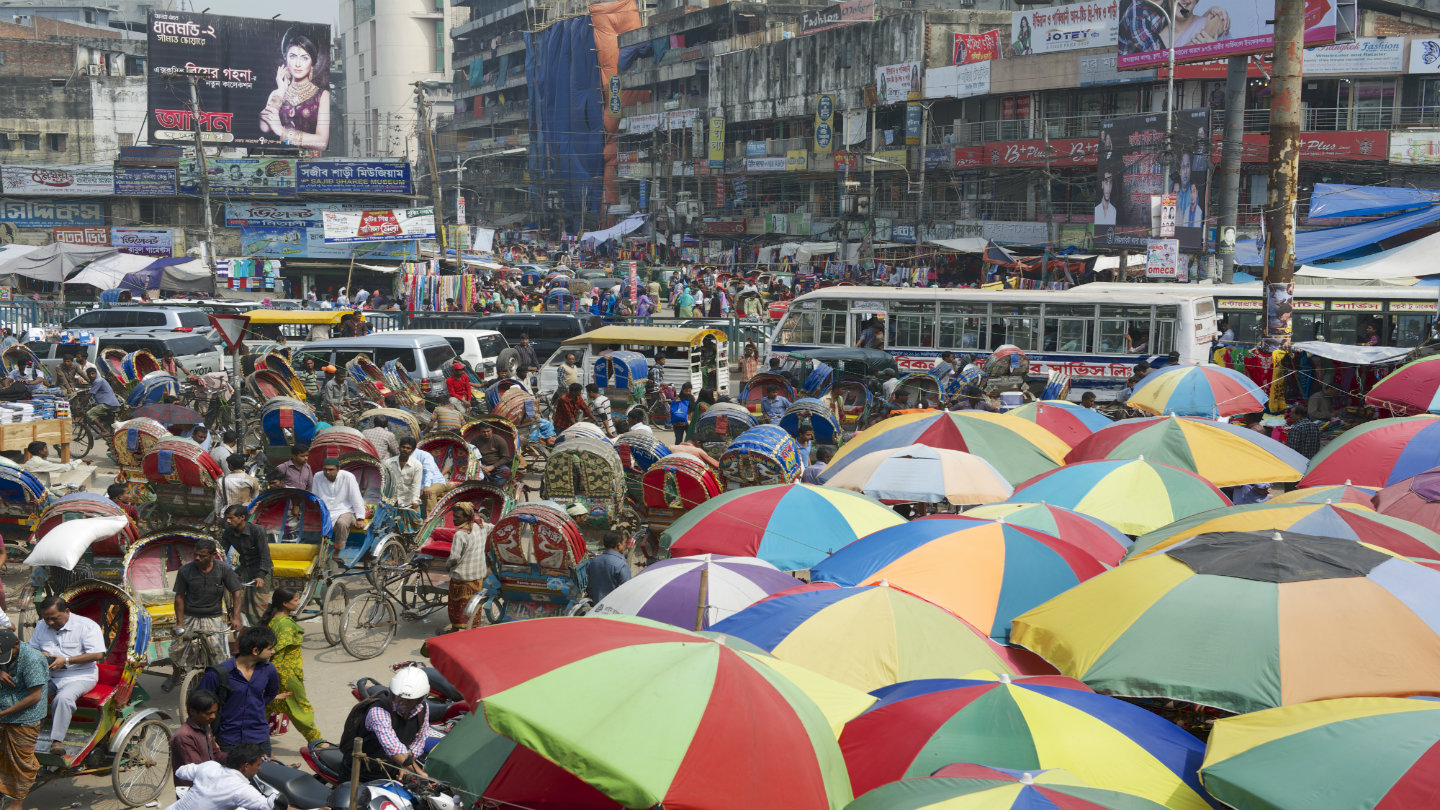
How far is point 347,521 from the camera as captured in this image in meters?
10.4

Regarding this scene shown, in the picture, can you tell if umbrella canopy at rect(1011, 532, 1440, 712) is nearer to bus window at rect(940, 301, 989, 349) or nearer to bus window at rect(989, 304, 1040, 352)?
bus window at rect(989, 304, 1040, 352)

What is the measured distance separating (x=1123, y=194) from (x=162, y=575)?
1347 inches

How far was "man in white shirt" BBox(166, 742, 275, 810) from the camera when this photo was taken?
5.61m

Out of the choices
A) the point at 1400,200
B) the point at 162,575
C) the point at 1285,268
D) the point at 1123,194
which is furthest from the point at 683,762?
the point at 1123,194

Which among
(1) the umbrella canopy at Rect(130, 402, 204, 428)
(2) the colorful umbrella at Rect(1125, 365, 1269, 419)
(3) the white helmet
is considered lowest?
(3) the white helmet

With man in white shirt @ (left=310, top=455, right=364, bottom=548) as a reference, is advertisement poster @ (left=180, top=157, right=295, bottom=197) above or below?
above

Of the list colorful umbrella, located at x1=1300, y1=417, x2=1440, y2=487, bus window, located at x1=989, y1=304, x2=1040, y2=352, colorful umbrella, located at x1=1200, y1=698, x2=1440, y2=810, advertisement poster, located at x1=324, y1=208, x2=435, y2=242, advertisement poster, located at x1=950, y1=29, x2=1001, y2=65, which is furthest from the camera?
advertisement poster, located at x1=950, y1=29, x2=1001, y2=65

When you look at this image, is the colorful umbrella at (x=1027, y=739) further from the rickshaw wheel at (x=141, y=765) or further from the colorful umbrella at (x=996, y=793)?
the rickshaw wheel at (x=141, y=765)

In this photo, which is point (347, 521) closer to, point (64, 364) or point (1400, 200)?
point (64, 364)

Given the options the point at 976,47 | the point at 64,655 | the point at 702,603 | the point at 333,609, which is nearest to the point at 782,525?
the point at 702,603

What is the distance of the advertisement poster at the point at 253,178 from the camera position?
4572 cm

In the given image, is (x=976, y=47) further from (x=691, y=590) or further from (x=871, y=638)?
(x=871, y=638)

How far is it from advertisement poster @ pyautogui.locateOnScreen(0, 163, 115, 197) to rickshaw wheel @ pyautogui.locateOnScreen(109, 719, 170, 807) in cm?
4469

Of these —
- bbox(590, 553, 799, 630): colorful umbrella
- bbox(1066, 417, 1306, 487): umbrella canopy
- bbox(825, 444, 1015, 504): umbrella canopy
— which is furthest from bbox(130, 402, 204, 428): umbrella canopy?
bbox(1066, 417, 1306, 487): umbrella canopy
